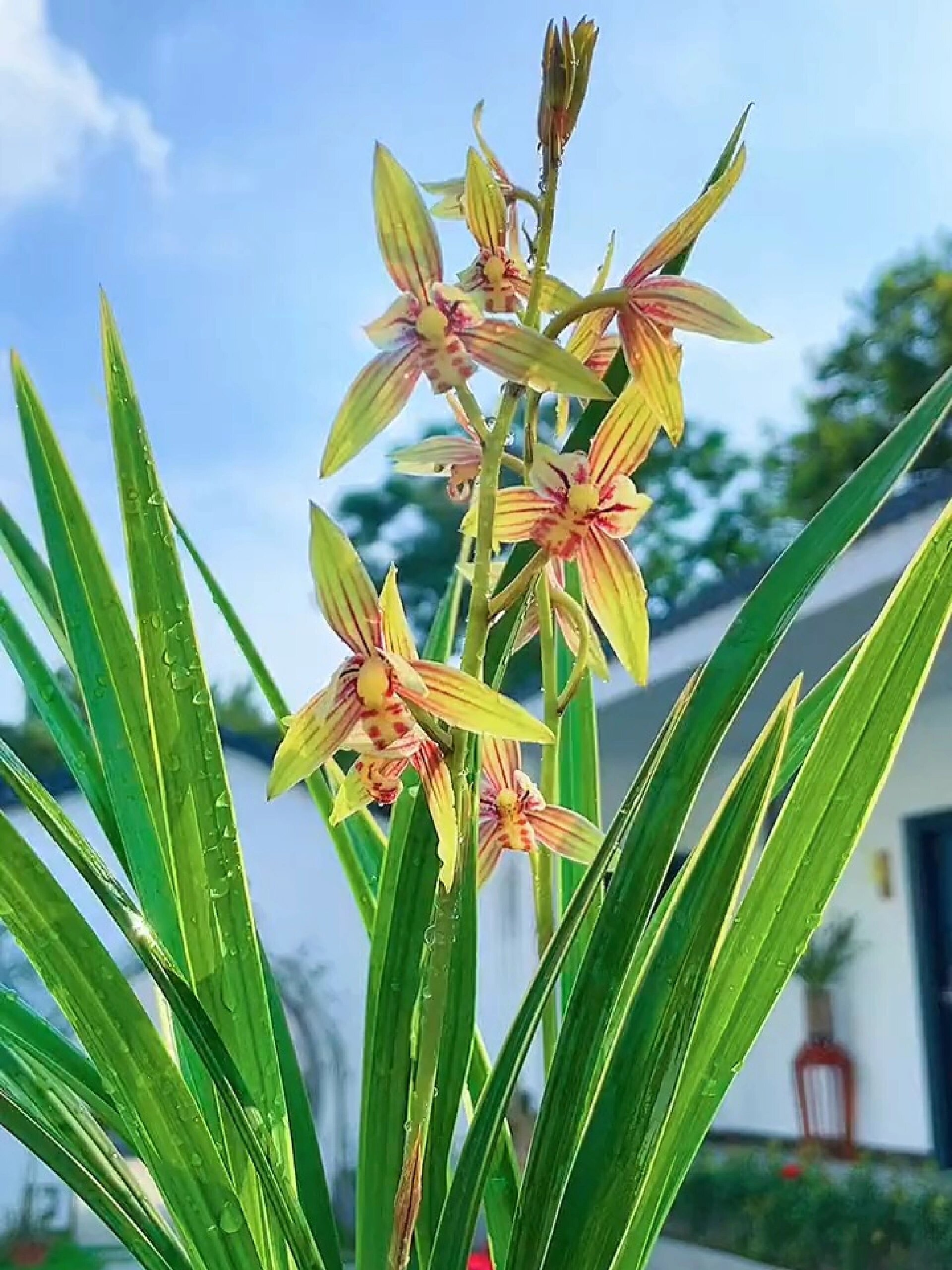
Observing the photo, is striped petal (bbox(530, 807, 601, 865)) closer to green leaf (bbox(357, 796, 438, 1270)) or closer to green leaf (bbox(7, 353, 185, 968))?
green leaf (bbox(357, 796, 438, 1270))

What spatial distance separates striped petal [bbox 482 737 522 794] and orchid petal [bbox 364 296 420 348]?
0.21m

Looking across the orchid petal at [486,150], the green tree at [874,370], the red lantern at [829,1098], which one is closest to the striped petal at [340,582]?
the orchid petal at [486,150]

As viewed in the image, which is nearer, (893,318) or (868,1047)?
(868,1047)

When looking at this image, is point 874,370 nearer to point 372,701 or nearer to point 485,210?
point 485,210

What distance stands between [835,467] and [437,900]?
46.9 ft

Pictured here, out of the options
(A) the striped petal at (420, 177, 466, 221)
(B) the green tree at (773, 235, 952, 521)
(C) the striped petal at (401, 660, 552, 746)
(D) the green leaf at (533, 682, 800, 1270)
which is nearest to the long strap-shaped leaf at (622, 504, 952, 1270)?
(D) the green leaf at (533, 682, 800, 1270)

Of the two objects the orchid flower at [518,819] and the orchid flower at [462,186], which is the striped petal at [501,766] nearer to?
the orchid flower at [518,819]

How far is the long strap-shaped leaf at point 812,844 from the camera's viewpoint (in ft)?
1.92

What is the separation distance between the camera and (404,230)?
52 centimetres

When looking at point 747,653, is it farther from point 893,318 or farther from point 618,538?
point 893,318

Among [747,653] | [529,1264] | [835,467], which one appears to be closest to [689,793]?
[747,653]

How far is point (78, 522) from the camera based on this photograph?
674mm

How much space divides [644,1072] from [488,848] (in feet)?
0.53

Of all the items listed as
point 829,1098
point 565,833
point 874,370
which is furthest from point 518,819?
point 874,370
